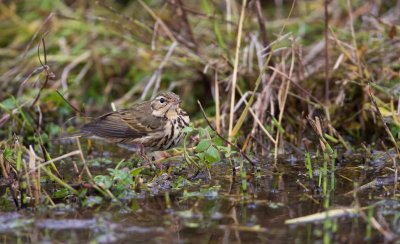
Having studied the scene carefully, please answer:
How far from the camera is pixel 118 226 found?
4.16 m

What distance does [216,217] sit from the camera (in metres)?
4.29

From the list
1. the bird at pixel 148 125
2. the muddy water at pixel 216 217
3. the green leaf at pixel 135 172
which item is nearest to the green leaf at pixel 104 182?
the muddy water at pixel 216 217

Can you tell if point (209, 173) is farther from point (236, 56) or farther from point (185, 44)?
point (185, 44)

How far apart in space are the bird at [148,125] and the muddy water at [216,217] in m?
0.82

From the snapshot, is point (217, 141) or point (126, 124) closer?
point (217, 141)

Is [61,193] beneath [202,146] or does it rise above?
beneath

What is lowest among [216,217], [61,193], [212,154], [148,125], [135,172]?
[216,217]

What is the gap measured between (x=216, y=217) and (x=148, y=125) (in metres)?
1.81

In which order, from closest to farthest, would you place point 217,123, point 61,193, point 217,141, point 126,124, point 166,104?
1. point 61,193
2. point 217,141
3. point 166,104
4. point 126,124
5. point 217,123

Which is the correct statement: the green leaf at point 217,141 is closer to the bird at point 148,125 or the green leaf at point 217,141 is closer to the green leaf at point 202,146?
the green leaf at point 202,146

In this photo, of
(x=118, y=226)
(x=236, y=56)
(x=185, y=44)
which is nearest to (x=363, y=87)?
(x=236, y=56)

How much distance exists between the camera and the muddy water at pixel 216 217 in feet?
12.9

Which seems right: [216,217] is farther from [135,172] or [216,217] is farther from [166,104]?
[166,104]

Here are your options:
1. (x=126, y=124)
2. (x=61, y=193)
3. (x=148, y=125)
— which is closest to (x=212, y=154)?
(x=61, y=193)
